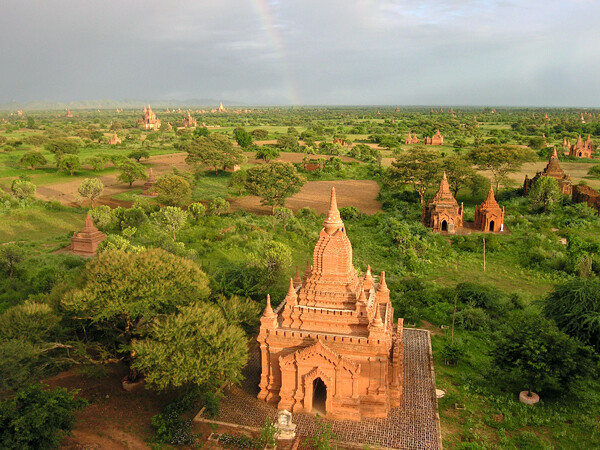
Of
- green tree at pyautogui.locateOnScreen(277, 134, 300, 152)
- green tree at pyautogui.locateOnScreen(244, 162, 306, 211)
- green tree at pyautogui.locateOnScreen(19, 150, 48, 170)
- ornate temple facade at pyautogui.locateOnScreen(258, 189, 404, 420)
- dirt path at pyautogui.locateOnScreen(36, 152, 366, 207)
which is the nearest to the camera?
ornate temple facade at pyautogui.locateOnScreen(258, 189, 404, 420)

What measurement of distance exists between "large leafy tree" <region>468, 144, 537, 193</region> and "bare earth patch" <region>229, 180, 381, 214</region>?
37.2 ft

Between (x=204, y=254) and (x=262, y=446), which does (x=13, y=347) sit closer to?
(x=262, y=446)

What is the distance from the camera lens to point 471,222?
38.7 m

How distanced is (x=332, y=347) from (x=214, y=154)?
47838 millimetres

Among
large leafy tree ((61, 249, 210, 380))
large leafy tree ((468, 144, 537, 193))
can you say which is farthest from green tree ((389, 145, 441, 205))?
large leafy tree ((61, 249, 210, 380))

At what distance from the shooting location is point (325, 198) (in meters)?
49.3

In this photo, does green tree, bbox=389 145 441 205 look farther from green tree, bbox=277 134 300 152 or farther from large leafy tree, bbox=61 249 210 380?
green tree, bbox=277 134 300 152

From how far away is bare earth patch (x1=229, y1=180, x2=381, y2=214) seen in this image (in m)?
44.5

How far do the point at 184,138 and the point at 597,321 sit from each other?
86408 millimetres

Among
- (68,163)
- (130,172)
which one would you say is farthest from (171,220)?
(68,163)

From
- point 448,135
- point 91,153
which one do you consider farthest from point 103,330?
point 448,135

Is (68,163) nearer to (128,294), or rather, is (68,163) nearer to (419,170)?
(419,170)

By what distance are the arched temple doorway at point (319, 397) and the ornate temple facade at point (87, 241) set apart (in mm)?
18651

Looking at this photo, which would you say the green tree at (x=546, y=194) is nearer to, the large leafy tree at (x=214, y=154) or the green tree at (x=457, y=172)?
the green tree at (x=457, y=172)
